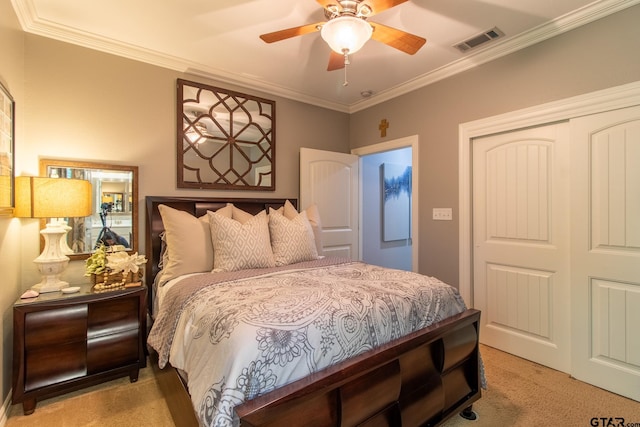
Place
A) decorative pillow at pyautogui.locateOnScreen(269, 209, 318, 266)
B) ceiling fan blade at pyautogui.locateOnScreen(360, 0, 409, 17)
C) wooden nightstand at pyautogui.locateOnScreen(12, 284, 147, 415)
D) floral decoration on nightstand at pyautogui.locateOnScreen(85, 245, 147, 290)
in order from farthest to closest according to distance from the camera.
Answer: decorative pillow at pyautogui.locateOnScreen(269, 209, 318, 266) < floral decoration on nightstand at pyautogui.locateOnScreen(85, 245, 147, 290) < wooden nightstand at pyautogui.locateOnScreen(12, 284, 147, 415) < ceiling fan blade at pyautogui.locateOnScreen(360, 0, 409, 17)

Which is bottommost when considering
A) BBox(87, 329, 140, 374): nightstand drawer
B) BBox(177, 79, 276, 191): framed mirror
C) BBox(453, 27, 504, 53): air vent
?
BBox(87, 329, 140, 374): nightstand drawer

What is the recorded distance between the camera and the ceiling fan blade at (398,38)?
1.85 meters

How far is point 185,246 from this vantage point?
2.27 meters

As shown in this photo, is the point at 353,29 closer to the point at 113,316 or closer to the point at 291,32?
the point at 291,32

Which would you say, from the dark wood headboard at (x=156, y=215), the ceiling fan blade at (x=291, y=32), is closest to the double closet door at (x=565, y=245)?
the ceiling fan blade at (x=291, y=32)

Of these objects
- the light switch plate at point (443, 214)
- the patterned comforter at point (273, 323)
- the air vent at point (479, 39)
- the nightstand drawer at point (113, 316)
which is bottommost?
the nightstand drawer at point (113, 316)

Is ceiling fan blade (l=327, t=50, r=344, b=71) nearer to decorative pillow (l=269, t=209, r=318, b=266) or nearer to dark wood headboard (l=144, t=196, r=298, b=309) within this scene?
decorative pillow (l=269, t=209, r=318, b=266)

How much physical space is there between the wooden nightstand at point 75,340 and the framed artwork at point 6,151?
0.64 meters

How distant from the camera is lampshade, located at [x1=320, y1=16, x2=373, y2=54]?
1653mm

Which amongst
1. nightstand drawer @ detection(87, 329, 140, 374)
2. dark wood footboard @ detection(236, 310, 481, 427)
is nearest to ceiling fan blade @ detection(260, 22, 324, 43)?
dark wood footboard @ detection(236, 310, 481, 427)

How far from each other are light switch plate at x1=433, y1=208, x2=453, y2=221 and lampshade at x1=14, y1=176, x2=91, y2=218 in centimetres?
307

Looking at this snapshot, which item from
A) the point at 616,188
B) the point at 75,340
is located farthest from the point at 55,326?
the point at 616,188

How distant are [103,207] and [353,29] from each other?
2376 mm

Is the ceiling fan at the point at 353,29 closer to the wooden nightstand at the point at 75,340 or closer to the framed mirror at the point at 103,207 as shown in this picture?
the framed mirror at the point at 103,207
